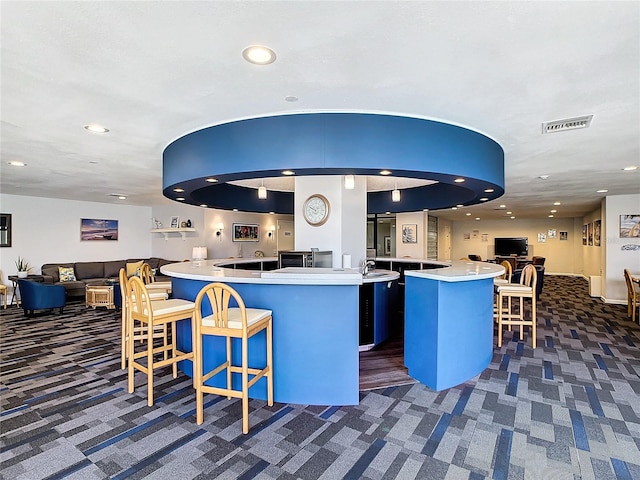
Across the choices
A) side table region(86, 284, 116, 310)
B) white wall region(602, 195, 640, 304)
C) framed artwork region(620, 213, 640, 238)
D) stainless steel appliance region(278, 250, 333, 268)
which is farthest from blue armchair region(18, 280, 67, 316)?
framed artwork region(620, 213, 640, 238)

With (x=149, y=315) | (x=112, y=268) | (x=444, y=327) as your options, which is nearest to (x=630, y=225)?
(x=444, y=327)

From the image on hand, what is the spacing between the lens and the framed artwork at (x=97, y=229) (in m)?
8.98

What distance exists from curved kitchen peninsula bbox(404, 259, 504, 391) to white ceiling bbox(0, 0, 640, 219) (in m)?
1.52

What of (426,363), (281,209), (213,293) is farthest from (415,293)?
(281,209)

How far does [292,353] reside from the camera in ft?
9.82

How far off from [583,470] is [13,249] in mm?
10465

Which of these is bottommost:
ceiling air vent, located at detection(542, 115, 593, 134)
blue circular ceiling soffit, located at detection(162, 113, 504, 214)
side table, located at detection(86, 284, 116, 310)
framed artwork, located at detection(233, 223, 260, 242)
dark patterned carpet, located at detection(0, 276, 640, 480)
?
dark patterned carpet, located at detection(0, 276, 640, 480)

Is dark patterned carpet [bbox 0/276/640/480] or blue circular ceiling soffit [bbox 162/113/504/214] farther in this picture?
blue circular ceiling soffit [bbox 162/113/504/214]

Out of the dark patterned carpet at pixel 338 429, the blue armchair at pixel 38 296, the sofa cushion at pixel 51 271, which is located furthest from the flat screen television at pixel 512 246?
the sofa cushion at pixel 51 271

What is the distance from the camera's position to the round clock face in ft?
15.9

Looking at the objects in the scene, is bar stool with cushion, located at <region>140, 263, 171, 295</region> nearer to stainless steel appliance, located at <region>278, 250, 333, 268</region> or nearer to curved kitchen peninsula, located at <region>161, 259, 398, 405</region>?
stainless steel appliance, located at <region>278, 250, 333, 268</region>

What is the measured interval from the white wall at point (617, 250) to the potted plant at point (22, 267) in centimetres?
1300

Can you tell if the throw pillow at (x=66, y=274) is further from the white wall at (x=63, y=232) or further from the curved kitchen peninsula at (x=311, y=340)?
the curved kitchen peninsula at (x=311, y=340)

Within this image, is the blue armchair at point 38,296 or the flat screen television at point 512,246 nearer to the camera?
the blue armchair at point 38,296
